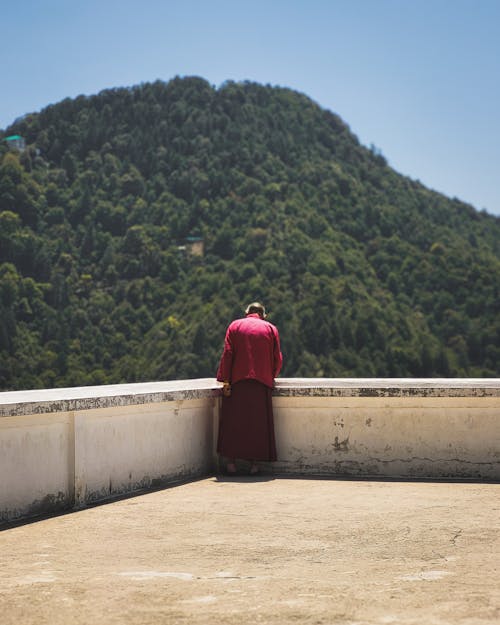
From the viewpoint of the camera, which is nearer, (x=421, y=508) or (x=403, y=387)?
(x=421, y=508)

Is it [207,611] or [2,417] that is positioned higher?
[2,417]

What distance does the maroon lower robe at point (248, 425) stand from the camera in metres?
6.34

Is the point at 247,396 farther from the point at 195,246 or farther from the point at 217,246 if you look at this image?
the point at 195,246

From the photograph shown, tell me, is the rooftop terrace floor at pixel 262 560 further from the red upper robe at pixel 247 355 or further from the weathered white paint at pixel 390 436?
the red upper robe at pixel 247 355

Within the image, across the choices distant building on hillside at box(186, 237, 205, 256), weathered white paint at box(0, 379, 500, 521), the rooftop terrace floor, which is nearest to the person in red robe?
weathered white paint at box(0, 379, 500, 521)

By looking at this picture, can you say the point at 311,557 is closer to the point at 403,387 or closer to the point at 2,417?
the point at 2,417

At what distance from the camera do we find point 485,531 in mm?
Answer: 4168

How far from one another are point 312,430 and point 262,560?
9.46 ft

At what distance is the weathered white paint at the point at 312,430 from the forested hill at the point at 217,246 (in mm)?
57041

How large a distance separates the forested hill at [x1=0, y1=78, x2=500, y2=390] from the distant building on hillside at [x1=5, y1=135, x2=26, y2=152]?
3.40ft

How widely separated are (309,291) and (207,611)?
72.0 metres

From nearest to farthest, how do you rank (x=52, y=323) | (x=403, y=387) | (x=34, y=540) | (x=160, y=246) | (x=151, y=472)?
(x=34, y=540) < (x=151, y=472) < (x=403, y=387) < (x=52, y=323) < (x=160, y=246)

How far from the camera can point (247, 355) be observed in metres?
6.41

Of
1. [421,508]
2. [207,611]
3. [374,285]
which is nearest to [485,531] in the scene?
[421,508]
